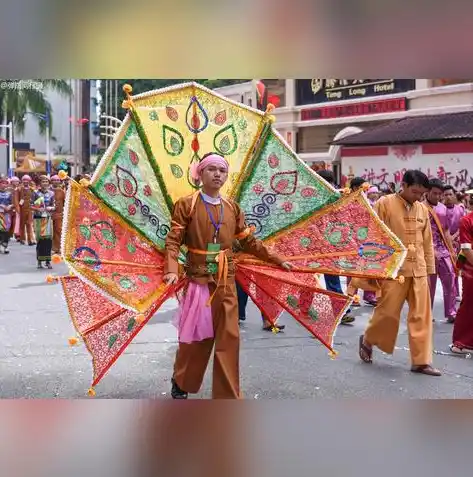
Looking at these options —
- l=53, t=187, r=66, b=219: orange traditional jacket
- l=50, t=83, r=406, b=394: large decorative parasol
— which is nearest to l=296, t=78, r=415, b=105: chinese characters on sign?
l=53, t=187, r=66, b=219: orange traditional jacket

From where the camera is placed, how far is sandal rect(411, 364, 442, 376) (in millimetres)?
6625

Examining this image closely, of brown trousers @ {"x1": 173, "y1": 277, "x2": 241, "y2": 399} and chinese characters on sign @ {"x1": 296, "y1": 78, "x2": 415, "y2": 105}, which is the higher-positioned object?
chinese characters on sign @ {"x1": 296, "y1": 78, "x2": 415, "y2": 105}

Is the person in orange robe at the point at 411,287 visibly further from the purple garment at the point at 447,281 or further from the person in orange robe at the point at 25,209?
the person in orange robe at the point at 25,209

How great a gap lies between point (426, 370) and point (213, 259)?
8.13ft

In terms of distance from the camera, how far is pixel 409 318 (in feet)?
22.1

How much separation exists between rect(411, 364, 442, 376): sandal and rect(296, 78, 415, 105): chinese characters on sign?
1960 cm

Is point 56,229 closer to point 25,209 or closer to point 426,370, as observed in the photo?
point 25,209

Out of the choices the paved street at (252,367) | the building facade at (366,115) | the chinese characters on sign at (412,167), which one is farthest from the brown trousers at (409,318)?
the chinese characters on sign at (412,167)

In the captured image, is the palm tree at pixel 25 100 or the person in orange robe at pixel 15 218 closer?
the person in orange robe at pixel 15 218

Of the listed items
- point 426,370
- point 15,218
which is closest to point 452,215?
point 426,370

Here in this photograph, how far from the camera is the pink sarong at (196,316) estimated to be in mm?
5133

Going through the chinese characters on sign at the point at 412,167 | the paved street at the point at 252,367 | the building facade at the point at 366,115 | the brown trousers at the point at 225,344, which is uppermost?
the building facade at the point at 366,115

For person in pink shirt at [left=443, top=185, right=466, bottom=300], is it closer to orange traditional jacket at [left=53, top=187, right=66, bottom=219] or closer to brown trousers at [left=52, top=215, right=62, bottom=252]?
orange traditional jacket at [left=53, top=187, right=66, bottom=219]

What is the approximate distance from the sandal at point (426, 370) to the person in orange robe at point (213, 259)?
213cm
